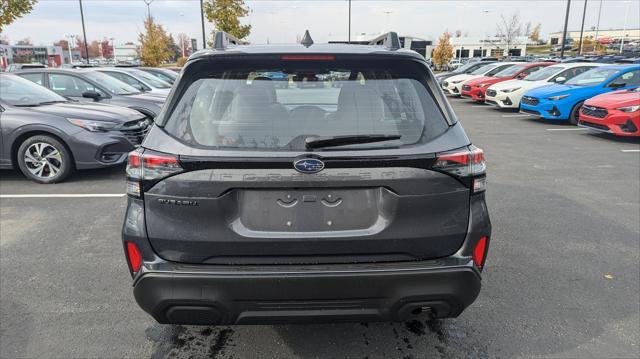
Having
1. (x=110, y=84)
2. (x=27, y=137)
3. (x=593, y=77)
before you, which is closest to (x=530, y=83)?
(x=593, y=77)

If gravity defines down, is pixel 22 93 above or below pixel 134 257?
above

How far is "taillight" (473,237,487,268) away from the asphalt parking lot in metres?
0.73

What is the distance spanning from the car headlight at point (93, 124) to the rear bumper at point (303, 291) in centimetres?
533

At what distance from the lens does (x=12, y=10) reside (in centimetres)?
1861

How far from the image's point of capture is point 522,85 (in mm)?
15805

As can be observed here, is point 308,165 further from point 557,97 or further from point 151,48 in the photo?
point 151,48

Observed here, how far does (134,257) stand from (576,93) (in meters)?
13.1

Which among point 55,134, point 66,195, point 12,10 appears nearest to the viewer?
point 66,195

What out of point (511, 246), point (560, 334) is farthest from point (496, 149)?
point (560, 334)

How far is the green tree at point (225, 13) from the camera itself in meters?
32.6

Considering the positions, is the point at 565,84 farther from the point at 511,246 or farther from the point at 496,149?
the point at 511,246

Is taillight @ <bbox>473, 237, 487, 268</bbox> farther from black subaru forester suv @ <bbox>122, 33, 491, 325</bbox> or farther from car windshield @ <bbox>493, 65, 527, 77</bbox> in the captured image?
car windshield @ <bbox>493, 65, 527, 77</bbox>

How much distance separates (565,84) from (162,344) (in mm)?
13800

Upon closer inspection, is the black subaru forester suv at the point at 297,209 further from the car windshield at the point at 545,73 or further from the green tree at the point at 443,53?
the green tree at the point at 443,53
